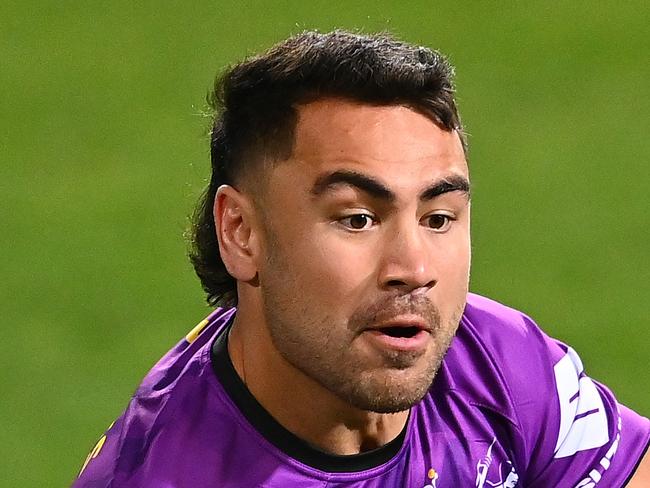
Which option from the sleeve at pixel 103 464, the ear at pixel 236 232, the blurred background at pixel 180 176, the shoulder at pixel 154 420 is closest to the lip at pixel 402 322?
the ear at pixel 236 232

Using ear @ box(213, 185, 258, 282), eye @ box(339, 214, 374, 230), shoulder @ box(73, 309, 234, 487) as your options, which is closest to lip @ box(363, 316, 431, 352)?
eye @ box(339, 214, 374, 230)

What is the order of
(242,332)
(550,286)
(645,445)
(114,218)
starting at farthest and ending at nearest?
(114,218) → (550,286) → (645,445) → (242,332)

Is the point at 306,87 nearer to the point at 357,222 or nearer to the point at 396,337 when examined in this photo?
the point at 357,222

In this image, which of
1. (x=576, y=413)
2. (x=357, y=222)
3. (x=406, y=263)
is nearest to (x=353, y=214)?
(x=357, y=222)

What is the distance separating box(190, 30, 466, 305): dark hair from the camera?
3.92m

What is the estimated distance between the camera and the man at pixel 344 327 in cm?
383

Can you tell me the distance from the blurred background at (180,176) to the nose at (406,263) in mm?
3059

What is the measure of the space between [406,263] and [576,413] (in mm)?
923

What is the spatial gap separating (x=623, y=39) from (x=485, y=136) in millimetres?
1365

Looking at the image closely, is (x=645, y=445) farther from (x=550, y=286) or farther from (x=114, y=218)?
(x=114, y=218)

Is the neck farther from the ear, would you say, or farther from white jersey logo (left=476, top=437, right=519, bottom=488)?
white jersey logo (left=476, top=437, right=519, bottom=488)

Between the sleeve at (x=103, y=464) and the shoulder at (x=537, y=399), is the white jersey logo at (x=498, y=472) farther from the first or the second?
the sleeve at (x=103, y=464)

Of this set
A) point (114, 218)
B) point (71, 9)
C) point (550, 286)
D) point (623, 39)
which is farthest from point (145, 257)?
point (623, 39)

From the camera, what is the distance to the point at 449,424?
430 centimetres
